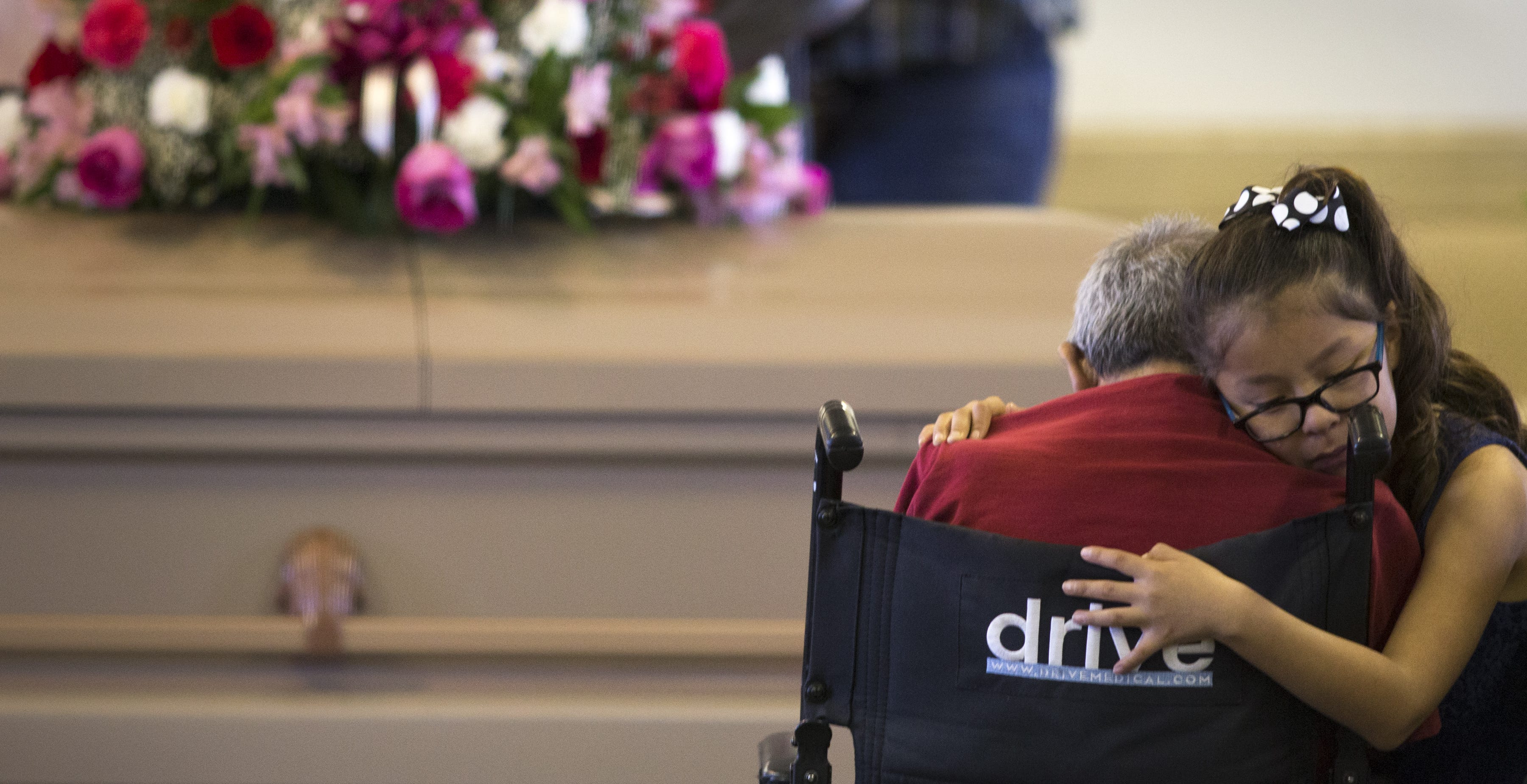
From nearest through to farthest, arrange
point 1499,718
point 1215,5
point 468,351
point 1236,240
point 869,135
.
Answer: point 1236,240 < point 1499,718 < point 468,351 < point 869,135 < point 1215,5

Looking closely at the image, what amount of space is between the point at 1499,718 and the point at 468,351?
1077 mm

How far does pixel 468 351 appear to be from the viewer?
1556 mm

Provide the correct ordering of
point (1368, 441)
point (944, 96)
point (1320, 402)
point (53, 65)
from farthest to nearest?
point (944, 96) < point (53, 65) < point (1320, 402) < point (1368, 441)

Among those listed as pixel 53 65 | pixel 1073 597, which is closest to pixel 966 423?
pixel 1073 597

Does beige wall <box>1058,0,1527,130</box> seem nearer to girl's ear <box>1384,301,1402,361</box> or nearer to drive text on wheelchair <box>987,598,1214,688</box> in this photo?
girl's ear <box>1384,301,1402,361</box>

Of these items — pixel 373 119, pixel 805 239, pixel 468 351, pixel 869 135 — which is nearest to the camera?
pixel 468 351

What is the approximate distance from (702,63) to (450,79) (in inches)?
13.3

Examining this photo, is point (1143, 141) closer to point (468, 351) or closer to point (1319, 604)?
point (468, 351)

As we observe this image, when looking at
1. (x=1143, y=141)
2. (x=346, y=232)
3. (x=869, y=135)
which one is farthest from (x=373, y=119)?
(x=1143, y=141)

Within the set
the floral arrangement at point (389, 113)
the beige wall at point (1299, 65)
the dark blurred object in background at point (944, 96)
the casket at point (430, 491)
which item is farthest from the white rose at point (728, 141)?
the beige wall at point (1299, 65)

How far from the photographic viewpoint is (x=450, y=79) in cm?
171

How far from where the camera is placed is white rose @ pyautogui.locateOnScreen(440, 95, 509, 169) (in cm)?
170

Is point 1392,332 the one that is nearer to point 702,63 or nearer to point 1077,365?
point 1077,365

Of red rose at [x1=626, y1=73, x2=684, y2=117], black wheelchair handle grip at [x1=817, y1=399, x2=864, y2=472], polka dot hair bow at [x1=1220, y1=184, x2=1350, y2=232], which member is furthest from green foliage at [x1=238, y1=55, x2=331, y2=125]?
polka dot hair bow at [x1=1220, y1=184, x2=1350, y2=232]
